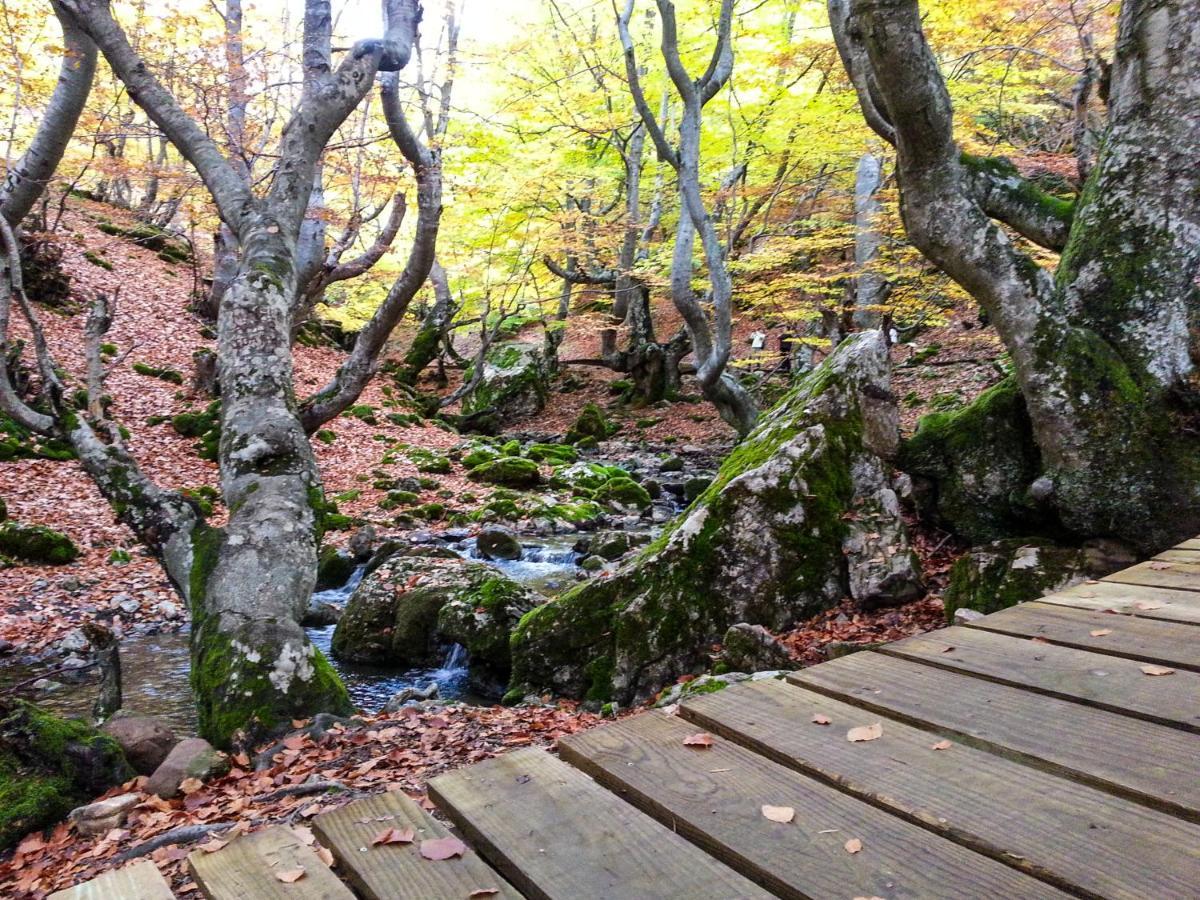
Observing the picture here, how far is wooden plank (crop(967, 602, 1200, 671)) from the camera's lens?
2.12m

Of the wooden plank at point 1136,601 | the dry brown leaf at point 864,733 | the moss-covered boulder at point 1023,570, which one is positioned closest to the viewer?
the dry brown leaf at point 864,733

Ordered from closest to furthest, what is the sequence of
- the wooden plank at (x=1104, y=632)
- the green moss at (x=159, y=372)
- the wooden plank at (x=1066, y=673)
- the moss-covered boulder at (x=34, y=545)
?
the wooden plank at (x=1066, y=673) < the wooden plank at (x=1104, y=632) < the moss-covered boulder at (x=34, y=545) < the green moss at (x=159, y=372)

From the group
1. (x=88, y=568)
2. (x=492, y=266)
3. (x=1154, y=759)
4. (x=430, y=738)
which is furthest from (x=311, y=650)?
(x=492, y=266)

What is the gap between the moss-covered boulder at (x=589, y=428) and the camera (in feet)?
63.2

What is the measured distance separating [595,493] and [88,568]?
782 cm

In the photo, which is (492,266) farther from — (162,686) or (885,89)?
(885,89)

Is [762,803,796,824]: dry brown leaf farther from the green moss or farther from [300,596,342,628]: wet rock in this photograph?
the green moss

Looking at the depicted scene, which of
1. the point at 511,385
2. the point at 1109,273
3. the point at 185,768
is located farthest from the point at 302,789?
the point at 511,385

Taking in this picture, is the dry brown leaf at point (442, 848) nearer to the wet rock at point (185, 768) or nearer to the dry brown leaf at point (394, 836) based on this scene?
the dry brown leaf at point (394, 836)

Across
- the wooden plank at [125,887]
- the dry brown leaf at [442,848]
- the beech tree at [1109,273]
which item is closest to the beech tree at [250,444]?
the wooden plank at [125,887]

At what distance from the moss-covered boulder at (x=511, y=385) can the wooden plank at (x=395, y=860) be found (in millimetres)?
19113

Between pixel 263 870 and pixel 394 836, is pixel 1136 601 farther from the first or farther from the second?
pixel 263 870

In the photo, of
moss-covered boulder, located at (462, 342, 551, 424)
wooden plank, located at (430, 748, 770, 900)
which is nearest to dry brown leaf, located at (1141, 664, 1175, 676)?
wooden plank, located at (430, 748, 770, 900)

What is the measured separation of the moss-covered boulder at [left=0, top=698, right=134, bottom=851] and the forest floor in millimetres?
159
